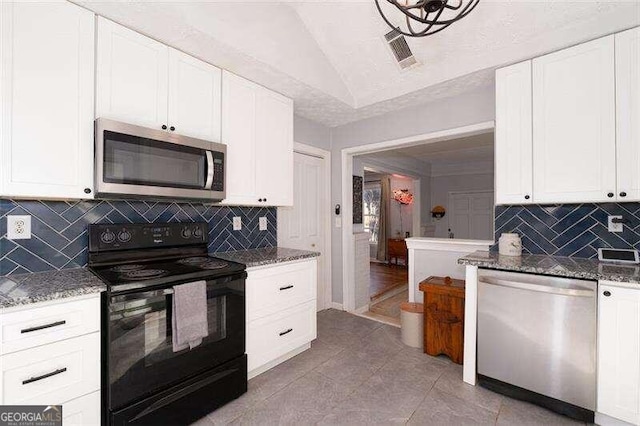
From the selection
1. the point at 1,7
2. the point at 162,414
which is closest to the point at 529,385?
the point at 162,414

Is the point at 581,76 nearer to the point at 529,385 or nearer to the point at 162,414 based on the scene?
the point at 529,385

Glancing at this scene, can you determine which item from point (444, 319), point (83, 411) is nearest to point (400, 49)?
point (444, 319)

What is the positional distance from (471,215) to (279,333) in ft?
19.6

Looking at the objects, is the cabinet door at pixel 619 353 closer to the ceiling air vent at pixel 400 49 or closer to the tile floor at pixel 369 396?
the tile floor at pixel 369 396

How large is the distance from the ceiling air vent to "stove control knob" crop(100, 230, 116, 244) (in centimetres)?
264

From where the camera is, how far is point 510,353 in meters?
1.99

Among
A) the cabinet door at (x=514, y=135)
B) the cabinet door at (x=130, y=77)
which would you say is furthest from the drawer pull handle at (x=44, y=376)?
the cabinet door at (x=514, y=135)

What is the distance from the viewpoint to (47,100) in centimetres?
155

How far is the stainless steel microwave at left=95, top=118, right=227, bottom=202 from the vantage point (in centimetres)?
170

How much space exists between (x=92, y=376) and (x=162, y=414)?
44cm

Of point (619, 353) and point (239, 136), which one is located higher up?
point (239, 136)

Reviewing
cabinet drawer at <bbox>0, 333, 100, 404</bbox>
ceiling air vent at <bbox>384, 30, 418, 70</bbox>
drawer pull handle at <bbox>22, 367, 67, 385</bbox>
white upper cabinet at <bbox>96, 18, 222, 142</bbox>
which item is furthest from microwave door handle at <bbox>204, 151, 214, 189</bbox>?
ceiling air vent at <bbox>384, 30, 418, 70</bbox>

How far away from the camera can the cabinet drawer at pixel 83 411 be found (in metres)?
1.34

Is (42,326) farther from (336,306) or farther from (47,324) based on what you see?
(336,306)
